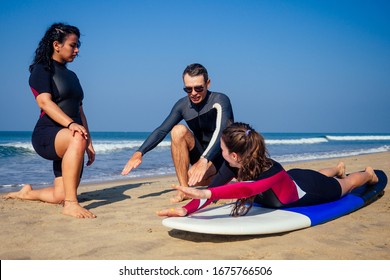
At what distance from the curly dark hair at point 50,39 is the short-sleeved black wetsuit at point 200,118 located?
148cm

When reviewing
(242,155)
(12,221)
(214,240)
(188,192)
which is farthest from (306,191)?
(12,221)

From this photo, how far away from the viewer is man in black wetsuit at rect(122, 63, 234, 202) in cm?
461

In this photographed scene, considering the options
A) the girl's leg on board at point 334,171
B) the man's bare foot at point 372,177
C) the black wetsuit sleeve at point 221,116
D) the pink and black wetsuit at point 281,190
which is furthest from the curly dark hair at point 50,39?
the man's bare foot at point 372,177

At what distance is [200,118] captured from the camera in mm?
4918

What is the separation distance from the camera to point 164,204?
4.66m

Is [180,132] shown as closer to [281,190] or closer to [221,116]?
[221,116]

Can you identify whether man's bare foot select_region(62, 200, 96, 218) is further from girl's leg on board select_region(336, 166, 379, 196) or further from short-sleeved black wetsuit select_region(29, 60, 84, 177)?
girl's leg on board select_region(336, 166, 379, 196)

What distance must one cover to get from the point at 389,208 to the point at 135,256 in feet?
9.86

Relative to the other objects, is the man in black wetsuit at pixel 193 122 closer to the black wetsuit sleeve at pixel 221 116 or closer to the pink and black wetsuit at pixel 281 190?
the black wetsuit sleeve at pixel 221 116

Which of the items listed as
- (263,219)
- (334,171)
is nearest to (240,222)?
(263,219)

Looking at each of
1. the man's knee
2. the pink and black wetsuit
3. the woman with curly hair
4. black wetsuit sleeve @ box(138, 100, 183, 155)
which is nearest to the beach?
the pink and black wetsuit

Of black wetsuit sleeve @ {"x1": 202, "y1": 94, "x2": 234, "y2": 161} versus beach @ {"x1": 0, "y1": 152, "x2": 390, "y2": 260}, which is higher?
black wetsuit sleeve @ {"x1": 202, "y1": 94, "x2": 234, "y2": 161}

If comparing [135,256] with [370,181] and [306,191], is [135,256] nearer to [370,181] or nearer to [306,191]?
[306,191]

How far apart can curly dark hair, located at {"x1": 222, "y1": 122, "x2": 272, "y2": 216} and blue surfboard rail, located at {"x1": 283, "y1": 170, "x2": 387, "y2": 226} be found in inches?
25.8
